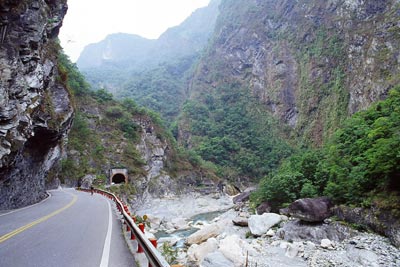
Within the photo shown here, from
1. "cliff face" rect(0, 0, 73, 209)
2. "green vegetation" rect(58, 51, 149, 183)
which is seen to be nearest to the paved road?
"cliff face" rect(0, 0, 73, 209)

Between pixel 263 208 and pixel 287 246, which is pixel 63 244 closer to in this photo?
pixel 287 246

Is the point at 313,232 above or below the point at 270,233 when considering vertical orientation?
above

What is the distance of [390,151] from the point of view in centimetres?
1617

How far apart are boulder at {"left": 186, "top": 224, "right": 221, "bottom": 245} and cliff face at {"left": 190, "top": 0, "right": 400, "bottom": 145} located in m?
38.7

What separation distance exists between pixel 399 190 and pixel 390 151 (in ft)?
7.11

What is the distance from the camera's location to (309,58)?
73812 millimetres

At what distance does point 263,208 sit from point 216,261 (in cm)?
1517

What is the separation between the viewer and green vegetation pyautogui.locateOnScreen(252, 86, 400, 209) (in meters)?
16.6

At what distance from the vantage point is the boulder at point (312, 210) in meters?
18.3

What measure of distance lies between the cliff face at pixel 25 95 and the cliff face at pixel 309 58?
1815 inches

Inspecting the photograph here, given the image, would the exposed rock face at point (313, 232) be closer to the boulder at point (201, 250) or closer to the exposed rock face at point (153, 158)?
the boulder at point (201, 250)

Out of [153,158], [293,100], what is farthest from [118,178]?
[293,100]

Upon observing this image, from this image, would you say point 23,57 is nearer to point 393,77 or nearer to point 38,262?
point 38,262

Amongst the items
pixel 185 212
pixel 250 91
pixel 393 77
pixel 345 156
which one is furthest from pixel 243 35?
pixel 345 156
